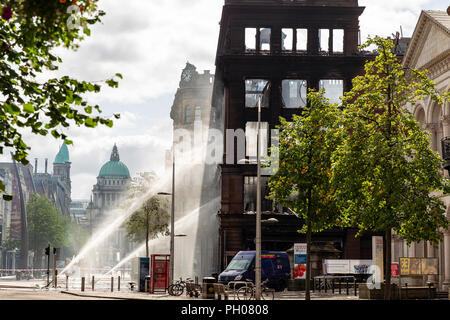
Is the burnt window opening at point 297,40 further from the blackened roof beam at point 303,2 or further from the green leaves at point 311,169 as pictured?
the green leaves at point 311,169

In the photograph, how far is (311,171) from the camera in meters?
34.9

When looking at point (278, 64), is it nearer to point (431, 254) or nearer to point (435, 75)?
point (435, 75)

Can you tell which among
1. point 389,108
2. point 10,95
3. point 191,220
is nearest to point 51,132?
point 10,95

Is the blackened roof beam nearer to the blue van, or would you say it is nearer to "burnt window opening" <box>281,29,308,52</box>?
A: "burnt window opening" <box>281,29,308,52</box>

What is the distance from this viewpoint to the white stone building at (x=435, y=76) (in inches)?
1688

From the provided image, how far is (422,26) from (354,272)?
1639cm

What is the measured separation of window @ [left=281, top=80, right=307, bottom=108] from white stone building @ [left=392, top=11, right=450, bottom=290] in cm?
1461

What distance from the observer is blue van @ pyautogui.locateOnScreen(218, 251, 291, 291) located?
4422cm

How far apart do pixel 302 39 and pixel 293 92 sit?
469 centimetres

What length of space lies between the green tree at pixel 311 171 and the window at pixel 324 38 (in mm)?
29184

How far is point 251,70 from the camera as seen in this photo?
63.3m

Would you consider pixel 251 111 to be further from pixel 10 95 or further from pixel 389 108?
pixel 10 95

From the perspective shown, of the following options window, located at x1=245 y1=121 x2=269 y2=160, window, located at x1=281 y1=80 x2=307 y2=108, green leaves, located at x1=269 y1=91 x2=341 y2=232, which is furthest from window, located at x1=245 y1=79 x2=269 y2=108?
green leaves, located at x1=269 y1=91 x2=341 y2=232
